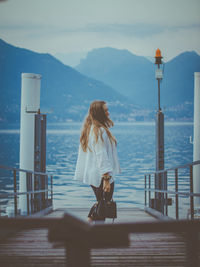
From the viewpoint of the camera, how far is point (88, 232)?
1184mm

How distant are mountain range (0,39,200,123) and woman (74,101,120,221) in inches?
4885

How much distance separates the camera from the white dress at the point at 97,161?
11.7 feet

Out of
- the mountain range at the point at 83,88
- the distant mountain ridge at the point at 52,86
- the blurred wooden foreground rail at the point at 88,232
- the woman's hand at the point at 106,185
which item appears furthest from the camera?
the mountain range at the point at 83,88

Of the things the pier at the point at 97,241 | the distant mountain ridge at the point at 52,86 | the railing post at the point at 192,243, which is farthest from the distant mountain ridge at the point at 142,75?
the railing post at the point at 192,243

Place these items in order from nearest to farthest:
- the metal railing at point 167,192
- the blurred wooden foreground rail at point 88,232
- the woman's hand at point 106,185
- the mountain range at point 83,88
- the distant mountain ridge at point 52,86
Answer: the blurred wooden foreground rail at point 88,232 < the woman's hand at point 106,185 < the metal railing at point 167,192 < the distant mountain ridge at point 52,86 < the mountain range at point 83,88

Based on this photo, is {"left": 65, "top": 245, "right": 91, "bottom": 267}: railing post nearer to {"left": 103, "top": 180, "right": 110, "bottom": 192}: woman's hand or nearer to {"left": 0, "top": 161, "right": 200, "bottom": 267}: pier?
{"left": 0, "top": 161, "right": 200, "bottom": 267}: pier

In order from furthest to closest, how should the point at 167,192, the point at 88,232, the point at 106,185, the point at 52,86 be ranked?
1. the point at 52,86
2. the point at 167,192
3. the point at 106,185
4. the point at 88,232

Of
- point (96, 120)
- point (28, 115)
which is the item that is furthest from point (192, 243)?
point (28, 115)

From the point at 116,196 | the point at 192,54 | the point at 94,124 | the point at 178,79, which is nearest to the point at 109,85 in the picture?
the point at 178,79

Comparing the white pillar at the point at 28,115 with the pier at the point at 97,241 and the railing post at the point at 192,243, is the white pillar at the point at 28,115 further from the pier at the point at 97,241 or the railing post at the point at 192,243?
the railing post at the point at 192,243

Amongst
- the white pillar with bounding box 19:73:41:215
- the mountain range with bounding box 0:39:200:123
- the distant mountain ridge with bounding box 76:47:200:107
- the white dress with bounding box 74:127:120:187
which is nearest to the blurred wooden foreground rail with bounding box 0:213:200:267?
the white dress with bounding box 74:127:120:187

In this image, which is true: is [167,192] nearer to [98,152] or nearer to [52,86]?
[98,152]

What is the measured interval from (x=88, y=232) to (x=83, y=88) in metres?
147

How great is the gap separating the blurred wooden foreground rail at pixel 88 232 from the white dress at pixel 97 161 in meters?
2.27
